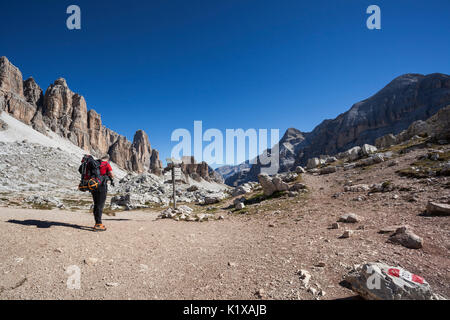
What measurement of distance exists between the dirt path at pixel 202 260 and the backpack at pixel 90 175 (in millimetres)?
1622

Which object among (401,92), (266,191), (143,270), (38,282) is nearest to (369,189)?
(266,191)

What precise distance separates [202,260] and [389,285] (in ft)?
14.2

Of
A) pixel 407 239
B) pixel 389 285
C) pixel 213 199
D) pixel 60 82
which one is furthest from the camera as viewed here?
pixel 60 82

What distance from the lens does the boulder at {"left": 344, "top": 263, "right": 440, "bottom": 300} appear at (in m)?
3.05

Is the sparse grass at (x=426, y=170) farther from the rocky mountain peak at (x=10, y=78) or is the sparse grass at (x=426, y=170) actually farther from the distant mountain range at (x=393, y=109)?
the rocky mountain peak at (x=10, y=78)

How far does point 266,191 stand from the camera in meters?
19.5

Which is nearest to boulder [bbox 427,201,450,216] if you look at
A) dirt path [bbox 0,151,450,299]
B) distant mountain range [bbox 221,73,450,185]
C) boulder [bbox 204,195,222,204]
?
dirt path [bbox 0,151,450,299]

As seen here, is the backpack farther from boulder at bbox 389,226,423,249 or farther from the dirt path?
boulder at bbox 389,226,423,249

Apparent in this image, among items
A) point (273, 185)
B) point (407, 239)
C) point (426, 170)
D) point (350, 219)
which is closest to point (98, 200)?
point (407, 239)

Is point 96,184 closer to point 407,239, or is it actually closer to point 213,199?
point 407,239

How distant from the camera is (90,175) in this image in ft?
24.4

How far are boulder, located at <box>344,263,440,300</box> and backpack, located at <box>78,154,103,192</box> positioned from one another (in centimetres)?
850

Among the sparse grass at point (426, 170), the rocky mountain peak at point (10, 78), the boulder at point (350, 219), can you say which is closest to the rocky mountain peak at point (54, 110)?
the rocky mountain peak at point (10, 78)
